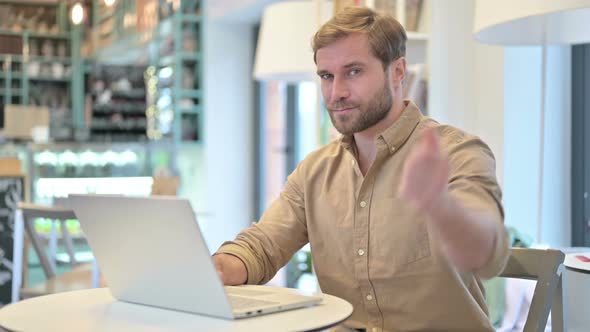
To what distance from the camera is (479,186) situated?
1.36m

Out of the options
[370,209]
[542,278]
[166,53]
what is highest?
[166,53]

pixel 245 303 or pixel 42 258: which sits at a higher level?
pixel 245 303

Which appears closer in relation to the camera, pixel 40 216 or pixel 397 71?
pixel 397 71

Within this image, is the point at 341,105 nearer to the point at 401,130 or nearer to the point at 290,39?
the point at 401,130

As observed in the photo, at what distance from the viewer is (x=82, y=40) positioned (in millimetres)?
10656

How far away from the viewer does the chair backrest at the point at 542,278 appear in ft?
5.12

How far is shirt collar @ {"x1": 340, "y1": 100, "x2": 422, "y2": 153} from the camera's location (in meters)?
1.62

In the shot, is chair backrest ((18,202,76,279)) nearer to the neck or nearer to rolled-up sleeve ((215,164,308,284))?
rolled-up sleeve ((215,164,308,284))

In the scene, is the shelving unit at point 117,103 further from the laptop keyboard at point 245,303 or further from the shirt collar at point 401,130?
the laptop keyboard at point 245,303

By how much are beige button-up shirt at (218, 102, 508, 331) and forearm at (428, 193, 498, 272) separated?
0.18 m

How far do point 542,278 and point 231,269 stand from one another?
2.10ft

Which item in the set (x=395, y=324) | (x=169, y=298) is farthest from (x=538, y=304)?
(x=169, y=298)

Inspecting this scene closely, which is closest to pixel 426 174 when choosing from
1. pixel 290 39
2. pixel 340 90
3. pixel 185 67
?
pixel 340 90

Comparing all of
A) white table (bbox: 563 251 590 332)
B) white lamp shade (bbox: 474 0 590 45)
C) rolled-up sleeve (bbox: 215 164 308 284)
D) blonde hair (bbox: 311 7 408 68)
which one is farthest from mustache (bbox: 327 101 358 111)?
white lamp shade (bbox: 474 0 590 45)
